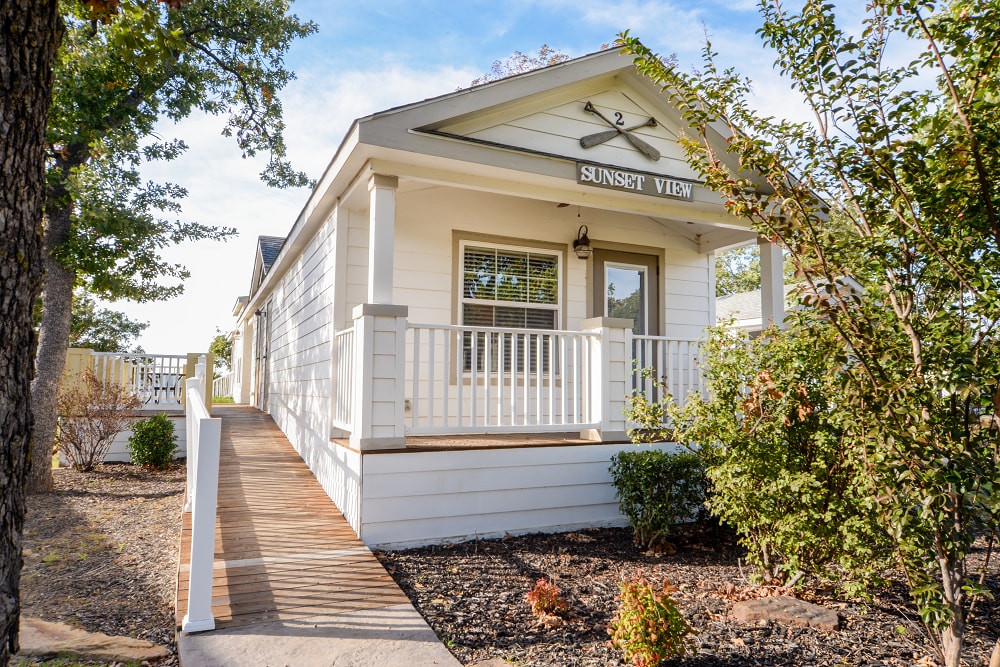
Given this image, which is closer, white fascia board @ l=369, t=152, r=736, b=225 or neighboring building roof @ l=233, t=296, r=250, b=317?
white fascia board @ l=369, t=152, r=736, b=225

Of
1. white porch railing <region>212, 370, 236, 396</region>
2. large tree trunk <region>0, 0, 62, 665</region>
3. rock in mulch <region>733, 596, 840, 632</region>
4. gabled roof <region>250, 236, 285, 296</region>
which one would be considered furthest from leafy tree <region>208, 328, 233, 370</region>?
large tree trunk <region>0, 0, 62, 665</region>

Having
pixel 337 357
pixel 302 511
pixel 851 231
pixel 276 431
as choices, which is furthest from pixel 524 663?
pixel 276 431

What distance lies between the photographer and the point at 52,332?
26.4 feet

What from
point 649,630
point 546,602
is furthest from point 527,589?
point 649,630

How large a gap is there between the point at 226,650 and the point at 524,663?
4.65 ft

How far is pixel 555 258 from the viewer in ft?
24.4

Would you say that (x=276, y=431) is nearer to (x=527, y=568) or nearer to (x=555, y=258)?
(x=555, y=258)

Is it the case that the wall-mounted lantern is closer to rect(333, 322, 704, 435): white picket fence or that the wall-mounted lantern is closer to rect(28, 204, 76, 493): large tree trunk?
rect(333, 322, 704, 435): white picket fence

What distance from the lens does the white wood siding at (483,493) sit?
15.6 ft

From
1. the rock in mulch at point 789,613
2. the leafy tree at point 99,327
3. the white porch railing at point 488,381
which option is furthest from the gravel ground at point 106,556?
the leafy tree at point 99,327

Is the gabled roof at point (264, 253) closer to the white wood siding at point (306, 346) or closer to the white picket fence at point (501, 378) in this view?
the white wood siding at point (306, 346)

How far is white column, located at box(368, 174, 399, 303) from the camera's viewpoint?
5.01m

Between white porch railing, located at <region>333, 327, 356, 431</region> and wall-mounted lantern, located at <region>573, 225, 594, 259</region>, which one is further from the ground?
wall-mounted lantern, located at <region>573, 225, 594, 259</region>

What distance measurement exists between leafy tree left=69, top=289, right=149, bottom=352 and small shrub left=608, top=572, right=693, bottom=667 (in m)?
23.8
